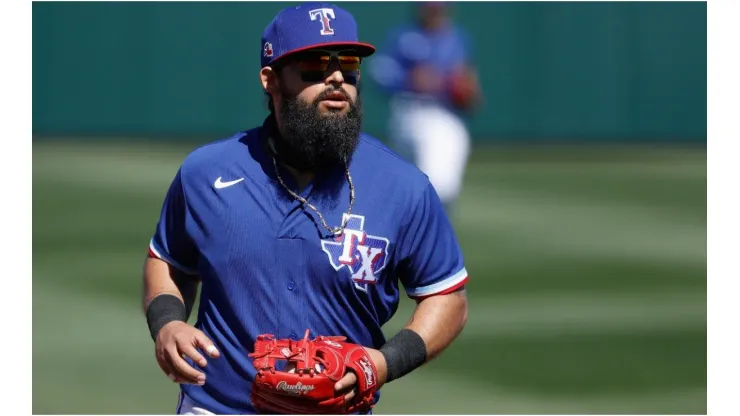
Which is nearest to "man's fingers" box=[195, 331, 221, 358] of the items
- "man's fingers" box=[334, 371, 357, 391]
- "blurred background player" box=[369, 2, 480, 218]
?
"man's fingers" box=[334, 371, 357, 391]

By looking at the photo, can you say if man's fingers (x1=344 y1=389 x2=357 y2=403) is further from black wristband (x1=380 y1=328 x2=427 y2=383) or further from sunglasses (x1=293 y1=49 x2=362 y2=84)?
sunglasses (x1=293 y1=49 x2=362 y2=84)

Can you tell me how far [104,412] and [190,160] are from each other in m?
3.68

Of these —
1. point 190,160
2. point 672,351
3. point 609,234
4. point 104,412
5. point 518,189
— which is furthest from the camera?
point 518,189

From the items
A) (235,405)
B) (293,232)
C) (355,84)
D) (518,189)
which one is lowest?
(518,189)

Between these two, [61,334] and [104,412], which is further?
[61,334]

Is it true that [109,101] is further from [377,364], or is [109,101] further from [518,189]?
[377,364]

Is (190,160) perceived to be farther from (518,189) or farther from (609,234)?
(518,189)

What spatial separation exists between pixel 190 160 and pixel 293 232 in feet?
1.70

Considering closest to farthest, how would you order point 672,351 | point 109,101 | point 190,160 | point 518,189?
point 190,160 < point 672,351 < point 518,189 < point 109,101

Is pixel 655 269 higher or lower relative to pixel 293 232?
lower

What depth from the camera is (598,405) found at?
329 inches

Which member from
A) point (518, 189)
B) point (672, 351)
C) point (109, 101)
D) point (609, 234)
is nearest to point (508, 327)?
point (672, 351)

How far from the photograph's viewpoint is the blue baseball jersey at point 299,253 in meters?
4.54

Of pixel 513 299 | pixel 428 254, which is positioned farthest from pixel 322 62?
pixel 513 299
